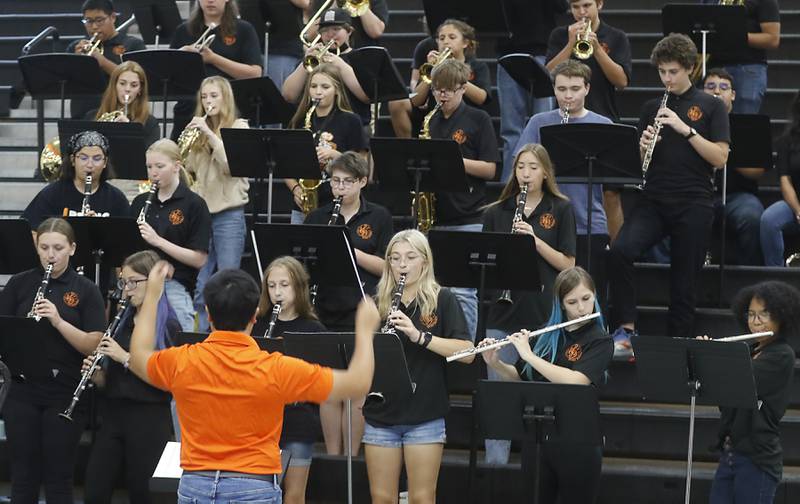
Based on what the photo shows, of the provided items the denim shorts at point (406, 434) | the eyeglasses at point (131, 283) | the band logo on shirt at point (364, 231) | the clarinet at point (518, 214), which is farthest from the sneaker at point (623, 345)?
the eyeglasses at point (131, 283)

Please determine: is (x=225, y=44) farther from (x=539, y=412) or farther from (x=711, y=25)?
(x=539, y=412)

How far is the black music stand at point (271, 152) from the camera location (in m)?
8.70

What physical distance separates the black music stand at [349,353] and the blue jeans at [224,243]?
2.63 meters

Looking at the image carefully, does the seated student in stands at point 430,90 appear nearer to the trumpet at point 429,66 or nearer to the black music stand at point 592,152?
the trumpet at point 429,66

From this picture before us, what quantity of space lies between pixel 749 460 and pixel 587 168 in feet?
7.38

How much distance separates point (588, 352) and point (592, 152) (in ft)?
5.38

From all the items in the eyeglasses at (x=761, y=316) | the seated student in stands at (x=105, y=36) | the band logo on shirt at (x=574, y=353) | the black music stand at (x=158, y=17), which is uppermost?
the black music stand at (x=158, y=17)

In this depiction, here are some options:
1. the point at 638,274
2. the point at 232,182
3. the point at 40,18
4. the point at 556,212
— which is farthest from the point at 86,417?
the point at 40,18

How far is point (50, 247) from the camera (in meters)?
7.85

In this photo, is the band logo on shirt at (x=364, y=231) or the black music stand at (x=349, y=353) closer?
the black music stand at (x=349, y=353)

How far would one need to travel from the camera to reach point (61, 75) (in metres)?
10.2

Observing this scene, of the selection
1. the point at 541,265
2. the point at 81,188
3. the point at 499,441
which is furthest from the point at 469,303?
the point at 81,188

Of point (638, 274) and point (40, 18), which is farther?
point (40, 18)

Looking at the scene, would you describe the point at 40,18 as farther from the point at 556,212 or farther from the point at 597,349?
the point at 597,349
